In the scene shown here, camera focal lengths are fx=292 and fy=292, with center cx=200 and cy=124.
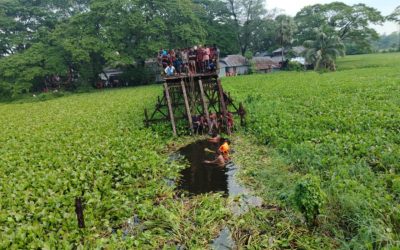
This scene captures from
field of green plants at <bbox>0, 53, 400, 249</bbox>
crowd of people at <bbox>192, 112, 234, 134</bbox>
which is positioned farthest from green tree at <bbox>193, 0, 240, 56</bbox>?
field of green plants at <bbox>0, 53, 400, 249</bbox>

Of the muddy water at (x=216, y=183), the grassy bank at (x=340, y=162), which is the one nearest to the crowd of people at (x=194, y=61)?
the grassy bank at (x=340, y=162)

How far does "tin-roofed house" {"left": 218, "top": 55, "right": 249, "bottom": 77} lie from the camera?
4628cm

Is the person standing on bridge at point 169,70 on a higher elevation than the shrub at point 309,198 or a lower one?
higher

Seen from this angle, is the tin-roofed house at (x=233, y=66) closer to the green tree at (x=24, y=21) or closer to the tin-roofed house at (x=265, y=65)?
the tin-roofed house at (x=265, y=65)

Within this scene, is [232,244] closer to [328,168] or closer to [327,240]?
[327,240]

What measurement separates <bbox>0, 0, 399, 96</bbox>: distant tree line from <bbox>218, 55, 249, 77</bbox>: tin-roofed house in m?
7.10

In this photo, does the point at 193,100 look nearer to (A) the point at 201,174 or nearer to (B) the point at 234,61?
(A) the point at 201,174

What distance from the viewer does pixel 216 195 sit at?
23.4 feet

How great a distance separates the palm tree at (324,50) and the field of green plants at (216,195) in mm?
28199

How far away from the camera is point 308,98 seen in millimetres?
17219

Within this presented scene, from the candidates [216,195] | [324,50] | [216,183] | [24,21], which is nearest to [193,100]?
[216,183]

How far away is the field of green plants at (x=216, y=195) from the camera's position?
524cm

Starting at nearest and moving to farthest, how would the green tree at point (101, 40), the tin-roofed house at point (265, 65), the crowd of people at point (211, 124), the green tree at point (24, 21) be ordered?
the crowd of people at point (211, 124) < the green tree at point (101, 40) < the green tree at point (24, 21) < the tin-roofed house at point (265, 65)

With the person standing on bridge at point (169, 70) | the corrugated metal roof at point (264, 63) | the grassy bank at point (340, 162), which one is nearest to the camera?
the grassy bank at point (340, 162)
